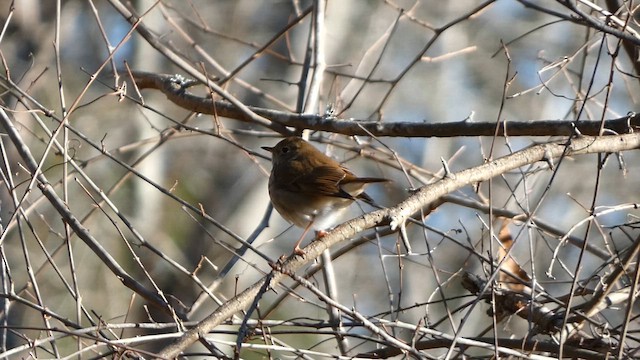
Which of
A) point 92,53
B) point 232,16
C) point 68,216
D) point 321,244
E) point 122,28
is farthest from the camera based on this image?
point 232,16

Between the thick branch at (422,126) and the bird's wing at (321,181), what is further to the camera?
the bird's wing at (321,181)

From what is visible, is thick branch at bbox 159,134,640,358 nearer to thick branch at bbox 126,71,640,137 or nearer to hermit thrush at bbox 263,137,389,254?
thick branch at bbox 126,71,640,137

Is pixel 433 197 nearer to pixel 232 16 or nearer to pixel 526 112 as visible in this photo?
pixel 232 16

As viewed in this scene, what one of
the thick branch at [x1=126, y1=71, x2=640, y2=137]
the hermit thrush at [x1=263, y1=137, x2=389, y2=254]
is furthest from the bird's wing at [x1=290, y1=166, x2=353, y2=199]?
the thick branch at [x1=126, y1=71, x2=640, y2=137]

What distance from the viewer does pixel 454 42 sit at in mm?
16734

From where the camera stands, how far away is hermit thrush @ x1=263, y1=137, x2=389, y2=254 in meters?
5.03

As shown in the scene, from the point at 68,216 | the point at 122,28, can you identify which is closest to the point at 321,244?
the point at 68,216

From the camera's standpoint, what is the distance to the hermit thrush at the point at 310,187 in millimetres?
5031

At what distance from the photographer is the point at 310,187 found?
205 inches

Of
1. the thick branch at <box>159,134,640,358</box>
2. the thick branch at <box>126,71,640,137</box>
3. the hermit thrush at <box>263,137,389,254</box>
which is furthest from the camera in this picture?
the hermit thrush at <box>263,137,389,254</box>

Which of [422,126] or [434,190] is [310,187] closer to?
[422,126]

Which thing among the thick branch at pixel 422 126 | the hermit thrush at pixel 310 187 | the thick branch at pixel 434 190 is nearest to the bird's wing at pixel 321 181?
the hermit thrush at pixel 310 187

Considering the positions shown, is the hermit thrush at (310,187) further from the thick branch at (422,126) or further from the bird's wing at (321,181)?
the thick branch at (422,126)

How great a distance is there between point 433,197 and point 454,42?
14014mm
